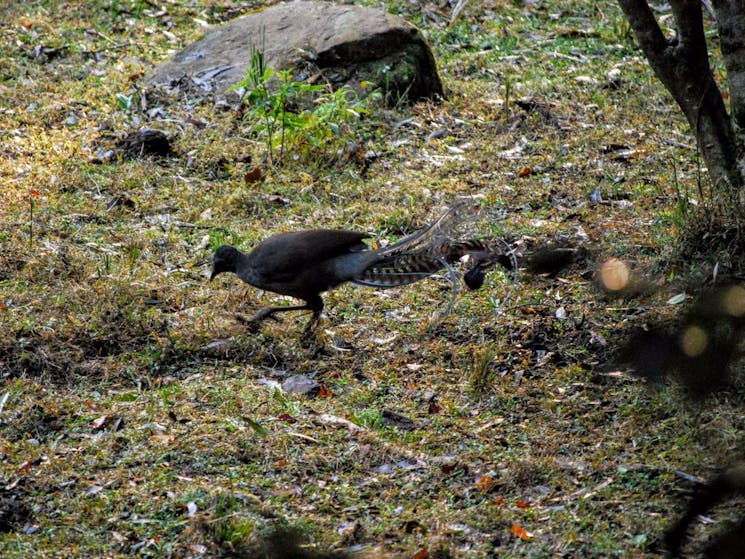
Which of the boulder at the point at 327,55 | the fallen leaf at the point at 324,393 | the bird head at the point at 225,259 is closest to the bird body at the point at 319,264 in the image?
the bird head at the point at 225,259

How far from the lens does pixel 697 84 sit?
18.1 feet

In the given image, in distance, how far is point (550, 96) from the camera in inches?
360

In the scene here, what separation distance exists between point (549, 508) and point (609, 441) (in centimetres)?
68

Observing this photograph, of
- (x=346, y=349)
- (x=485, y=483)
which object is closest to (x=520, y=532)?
(x=485, y=483)

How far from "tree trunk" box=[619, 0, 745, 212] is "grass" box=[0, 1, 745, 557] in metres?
0.59

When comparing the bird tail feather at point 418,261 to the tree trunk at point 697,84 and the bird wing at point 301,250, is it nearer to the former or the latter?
the bird wing at point 301,250

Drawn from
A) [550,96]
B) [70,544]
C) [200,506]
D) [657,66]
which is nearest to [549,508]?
[200,506]

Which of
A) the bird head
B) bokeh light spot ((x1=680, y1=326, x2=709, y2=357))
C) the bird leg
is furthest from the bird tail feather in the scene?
bokeh light spot ((x1=680, y1=326, x2=709, y2=357))

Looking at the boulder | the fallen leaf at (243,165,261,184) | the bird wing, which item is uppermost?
the boulder

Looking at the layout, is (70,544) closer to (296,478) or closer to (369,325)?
(296,478)

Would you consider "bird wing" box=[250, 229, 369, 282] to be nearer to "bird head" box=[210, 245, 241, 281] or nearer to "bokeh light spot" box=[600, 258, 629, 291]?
"bird head" box=[210, 245, 241, 281]

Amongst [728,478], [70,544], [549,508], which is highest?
[728,478]

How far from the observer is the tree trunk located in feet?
17.8

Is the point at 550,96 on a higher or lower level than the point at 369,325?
higher
